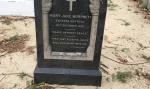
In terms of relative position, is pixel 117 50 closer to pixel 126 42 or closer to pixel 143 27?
pixel 126 42

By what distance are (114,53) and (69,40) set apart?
48.3 inches

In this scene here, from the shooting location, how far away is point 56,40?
357 centimetres

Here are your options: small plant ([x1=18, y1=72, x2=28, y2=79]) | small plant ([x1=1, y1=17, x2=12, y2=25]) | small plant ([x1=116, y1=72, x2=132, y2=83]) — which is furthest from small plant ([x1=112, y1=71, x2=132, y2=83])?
small plant ([x1=1, y1=17, x2=12, y2=25])

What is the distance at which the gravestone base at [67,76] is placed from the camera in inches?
144

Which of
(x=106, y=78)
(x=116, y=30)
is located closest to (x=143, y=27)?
(x=116, y=30)

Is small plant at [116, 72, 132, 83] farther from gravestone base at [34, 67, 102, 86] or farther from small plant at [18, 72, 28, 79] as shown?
small plant at [18, 72, 28, 79]

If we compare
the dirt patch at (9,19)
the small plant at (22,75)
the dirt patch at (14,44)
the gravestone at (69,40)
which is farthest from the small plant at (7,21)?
the gravestone at (69,40)

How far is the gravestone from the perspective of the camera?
336cm

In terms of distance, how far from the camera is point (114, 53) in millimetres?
4590

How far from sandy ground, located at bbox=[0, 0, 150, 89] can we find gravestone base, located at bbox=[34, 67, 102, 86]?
0.07 metres

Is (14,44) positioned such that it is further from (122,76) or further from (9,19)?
(122,76)

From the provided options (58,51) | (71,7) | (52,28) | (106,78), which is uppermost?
(71,7)

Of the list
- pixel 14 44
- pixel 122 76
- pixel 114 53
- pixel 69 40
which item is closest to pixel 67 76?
pixel 69 40

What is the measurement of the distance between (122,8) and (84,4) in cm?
359
